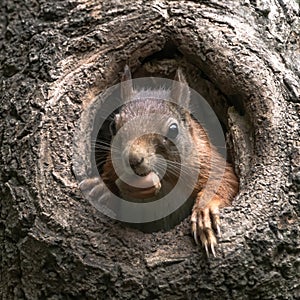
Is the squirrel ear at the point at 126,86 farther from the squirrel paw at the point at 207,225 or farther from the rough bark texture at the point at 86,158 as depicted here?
the squirrel paw at the point at 207,225

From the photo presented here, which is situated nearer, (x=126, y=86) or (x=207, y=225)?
(x=207, y=225)

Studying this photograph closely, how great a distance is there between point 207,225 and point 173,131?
1.32 feet

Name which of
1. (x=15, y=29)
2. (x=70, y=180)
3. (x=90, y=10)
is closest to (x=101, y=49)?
(x=90, y=10)

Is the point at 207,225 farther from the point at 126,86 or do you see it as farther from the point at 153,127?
the point at 126,86

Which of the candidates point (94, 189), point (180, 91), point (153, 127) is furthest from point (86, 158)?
point (180, 91)

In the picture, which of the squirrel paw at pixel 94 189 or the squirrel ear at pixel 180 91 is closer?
the squirrel paw at pixel 94 189

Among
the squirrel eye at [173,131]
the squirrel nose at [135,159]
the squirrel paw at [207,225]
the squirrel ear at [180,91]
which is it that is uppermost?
the squirrel ear at [180,91]

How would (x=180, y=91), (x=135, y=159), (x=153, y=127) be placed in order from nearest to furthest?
(x=135, y=159) < (x=153, y=127) < (x=180, y=91)

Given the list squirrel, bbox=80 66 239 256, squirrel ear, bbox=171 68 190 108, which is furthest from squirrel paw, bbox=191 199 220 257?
squirrel ear, bbox=171 68 190 108

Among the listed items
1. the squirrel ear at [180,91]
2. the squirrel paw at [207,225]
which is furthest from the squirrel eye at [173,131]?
the squirrel paw at [207,225]

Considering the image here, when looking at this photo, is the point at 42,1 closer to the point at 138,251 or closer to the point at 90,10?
the point at 90,10

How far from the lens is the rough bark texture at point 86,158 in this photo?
2145 millimetres

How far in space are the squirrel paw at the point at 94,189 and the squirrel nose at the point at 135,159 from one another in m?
0.25

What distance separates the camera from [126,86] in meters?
2.47
